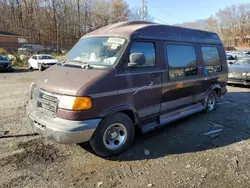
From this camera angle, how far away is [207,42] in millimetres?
5914

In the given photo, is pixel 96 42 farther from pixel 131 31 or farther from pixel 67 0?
pixel 67 0

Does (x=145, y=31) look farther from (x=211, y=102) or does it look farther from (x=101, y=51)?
(x=211, y=102)

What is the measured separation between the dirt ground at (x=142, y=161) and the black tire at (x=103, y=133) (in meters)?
0.13

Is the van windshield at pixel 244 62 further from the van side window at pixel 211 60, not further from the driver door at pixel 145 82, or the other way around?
the driver door at pixel 145 82

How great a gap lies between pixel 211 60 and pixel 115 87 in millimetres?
3676

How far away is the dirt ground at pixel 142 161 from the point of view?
3.07 metres

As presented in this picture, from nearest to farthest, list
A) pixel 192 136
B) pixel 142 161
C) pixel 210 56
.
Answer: pixel 142 161, pixel 192 136, pixel 210 56

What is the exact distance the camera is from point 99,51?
3.93 m

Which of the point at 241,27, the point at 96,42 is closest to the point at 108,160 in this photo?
the point at 96,42

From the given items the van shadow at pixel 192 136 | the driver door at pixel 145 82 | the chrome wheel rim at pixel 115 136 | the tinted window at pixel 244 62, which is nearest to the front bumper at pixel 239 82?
the tinted window at pixel 244 62

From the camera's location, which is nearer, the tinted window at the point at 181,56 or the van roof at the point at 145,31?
the van roof at the point at 145,31

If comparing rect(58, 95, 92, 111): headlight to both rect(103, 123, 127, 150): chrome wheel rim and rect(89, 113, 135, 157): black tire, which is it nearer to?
rect(89, 113, 135, 157): black tire

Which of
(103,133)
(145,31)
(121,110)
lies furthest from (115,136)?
(145,31)

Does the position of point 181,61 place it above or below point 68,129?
above
